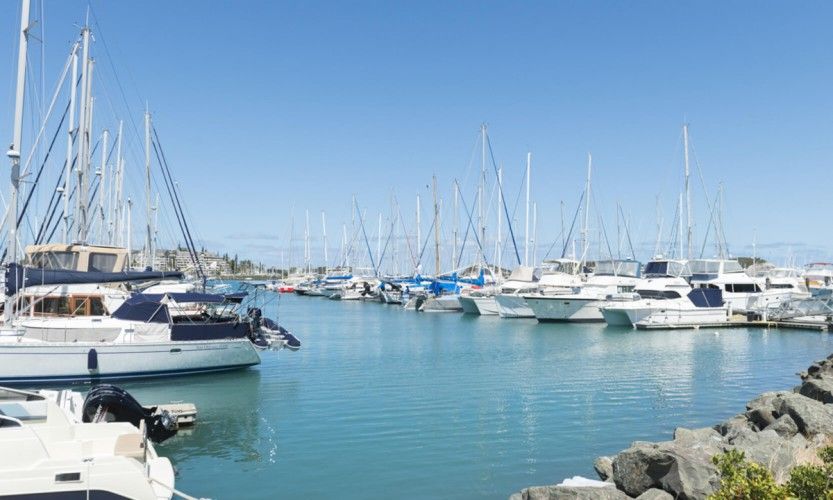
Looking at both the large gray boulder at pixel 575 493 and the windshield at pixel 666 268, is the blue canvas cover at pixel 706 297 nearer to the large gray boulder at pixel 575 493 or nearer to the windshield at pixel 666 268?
the windshield at pixel 666 268

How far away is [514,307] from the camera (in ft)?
187

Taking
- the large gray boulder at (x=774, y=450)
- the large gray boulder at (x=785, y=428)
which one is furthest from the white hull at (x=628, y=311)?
the large gray boulder at (x=774, y=450)

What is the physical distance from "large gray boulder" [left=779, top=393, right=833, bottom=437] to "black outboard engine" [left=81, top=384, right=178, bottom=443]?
12.3 meters

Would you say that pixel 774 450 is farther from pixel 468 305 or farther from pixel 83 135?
pixel 468 305

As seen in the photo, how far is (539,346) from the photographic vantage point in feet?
124

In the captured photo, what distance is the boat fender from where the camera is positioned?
22.6 meters

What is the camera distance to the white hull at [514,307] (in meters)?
56.6

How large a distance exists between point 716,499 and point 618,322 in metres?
44.5

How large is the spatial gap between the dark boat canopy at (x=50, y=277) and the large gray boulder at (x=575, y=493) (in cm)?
1697

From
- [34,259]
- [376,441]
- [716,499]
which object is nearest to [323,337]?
[34,259]

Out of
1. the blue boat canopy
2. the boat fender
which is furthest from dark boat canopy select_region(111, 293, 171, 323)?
the boat fender

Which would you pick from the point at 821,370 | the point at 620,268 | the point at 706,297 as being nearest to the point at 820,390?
the point at 821,370

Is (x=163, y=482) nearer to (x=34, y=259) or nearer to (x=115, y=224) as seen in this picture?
(x=34, y=259)

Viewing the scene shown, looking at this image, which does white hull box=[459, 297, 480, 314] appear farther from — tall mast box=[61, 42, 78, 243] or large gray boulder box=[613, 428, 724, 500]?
large gray boulder box=[613, 428, 724, 500]
